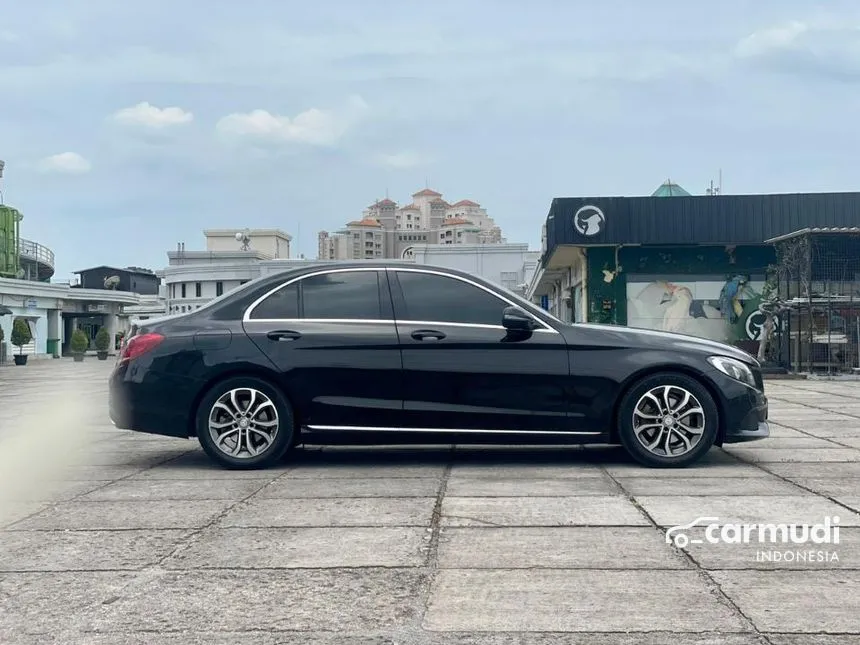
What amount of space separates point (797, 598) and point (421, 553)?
1.62 metres

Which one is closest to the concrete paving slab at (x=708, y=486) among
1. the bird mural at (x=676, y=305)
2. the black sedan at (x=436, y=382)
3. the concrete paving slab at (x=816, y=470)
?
the concrete paving slab at (x=816, y=470)

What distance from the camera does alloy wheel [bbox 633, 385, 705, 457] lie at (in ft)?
22.9

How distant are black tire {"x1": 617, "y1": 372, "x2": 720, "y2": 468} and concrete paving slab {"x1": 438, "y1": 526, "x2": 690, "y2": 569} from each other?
2.08 metres

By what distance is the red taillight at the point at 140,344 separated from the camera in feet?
23.8

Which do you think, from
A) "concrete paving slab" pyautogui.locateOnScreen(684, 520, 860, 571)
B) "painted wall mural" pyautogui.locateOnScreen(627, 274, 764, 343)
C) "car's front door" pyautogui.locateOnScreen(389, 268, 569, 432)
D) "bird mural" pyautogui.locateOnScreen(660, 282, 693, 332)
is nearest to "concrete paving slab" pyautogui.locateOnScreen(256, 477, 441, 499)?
"car's front door" pyautogui.locateOnScreen(389, 268, 569, 432)

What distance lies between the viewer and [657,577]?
4008 mm

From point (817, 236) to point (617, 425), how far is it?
17026 millimetres

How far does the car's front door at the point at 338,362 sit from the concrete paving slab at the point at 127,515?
1.39m

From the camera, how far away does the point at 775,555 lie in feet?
14.3

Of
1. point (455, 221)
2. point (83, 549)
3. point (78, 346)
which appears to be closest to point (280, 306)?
point (83, 549)

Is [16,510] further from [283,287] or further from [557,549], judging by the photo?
[557,549]

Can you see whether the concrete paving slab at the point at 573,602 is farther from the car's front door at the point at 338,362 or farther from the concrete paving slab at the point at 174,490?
the car's front door at the point at 338,362

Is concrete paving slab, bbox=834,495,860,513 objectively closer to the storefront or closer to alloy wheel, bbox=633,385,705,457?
alloy wheel, bbox=633,385,705,457

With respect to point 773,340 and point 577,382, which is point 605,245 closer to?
point 773,340
